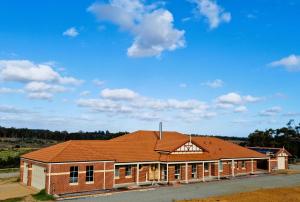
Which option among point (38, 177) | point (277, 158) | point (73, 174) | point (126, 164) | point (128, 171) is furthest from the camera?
point (277, 158)

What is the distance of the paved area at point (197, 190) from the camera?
28.0 meters

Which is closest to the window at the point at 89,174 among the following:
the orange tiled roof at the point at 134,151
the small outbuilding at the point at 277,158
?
the orange tiled roof at the point at 134,151

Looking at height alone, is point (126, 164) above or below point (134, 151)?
below

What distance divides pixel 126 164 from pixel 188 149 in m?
8.67

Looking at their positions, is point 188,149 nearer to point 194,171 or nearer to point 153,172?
point 194,171

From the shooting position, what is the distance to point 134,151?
39.0 metres

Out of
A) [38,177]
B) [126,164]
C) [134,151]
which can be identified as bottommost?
[38,177]

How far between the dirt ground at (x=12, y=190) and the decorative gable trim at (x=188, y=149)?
15708mm

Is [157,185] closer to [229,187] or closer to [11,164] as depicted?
[229,187]

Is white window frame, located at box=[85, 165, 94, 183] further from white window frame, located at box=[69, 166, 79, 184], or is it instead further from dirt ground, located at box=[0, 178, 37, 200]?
dirt ground, located at box=[0, 178, 37, 200]

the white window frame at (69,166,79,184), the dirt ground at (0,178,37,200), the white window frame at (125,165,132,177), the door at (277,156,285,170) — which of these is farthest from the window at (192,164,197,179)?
the door at (277,156,285,170)

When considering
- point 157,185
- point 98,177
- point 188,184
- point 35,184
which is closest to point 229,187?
point 188,184

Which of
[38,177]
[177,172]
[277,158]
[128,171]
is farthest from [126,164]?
[277,158]

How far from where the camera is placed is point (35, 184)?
33.2 m
